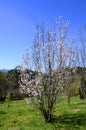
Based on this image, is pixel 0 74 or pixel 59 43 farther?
pixel 0 74

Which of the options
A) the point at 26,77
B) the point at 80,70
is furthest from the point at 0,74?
the point at 26,77

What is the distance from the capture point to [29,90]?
15742 mm

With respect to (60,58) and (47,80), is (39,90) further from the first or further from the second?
(60,58)

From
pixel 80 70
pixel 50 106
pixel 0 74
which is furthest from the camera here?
pixel 0 74

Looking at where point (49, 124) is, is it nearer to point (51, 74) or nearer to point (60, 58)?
point (51, 74)

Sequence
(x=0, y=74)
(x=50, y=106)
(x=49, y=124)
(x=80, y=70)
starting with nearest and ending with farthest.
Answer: (x=49, y=124) < (x=50, y=106) < (x=80, y=70) < (x=0, y=74)

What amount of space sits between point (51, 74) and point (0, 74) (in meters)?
47.0

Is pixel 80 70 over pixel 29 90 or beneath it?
over

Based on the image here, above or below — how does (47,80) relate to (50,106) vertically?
above

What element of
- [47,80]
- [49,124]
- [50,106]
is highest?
[47,80]

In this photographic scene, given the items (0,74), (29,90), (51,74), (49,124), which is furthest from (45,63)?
(0,74)

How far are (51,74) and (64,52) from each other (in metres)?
1.50

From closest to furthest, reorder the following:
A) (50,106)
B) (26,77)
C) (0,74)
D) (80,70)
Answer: (50,106) → (26,77) → (80,70) → (0,74)

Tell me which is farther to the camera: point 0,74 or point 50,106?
point 0,74
